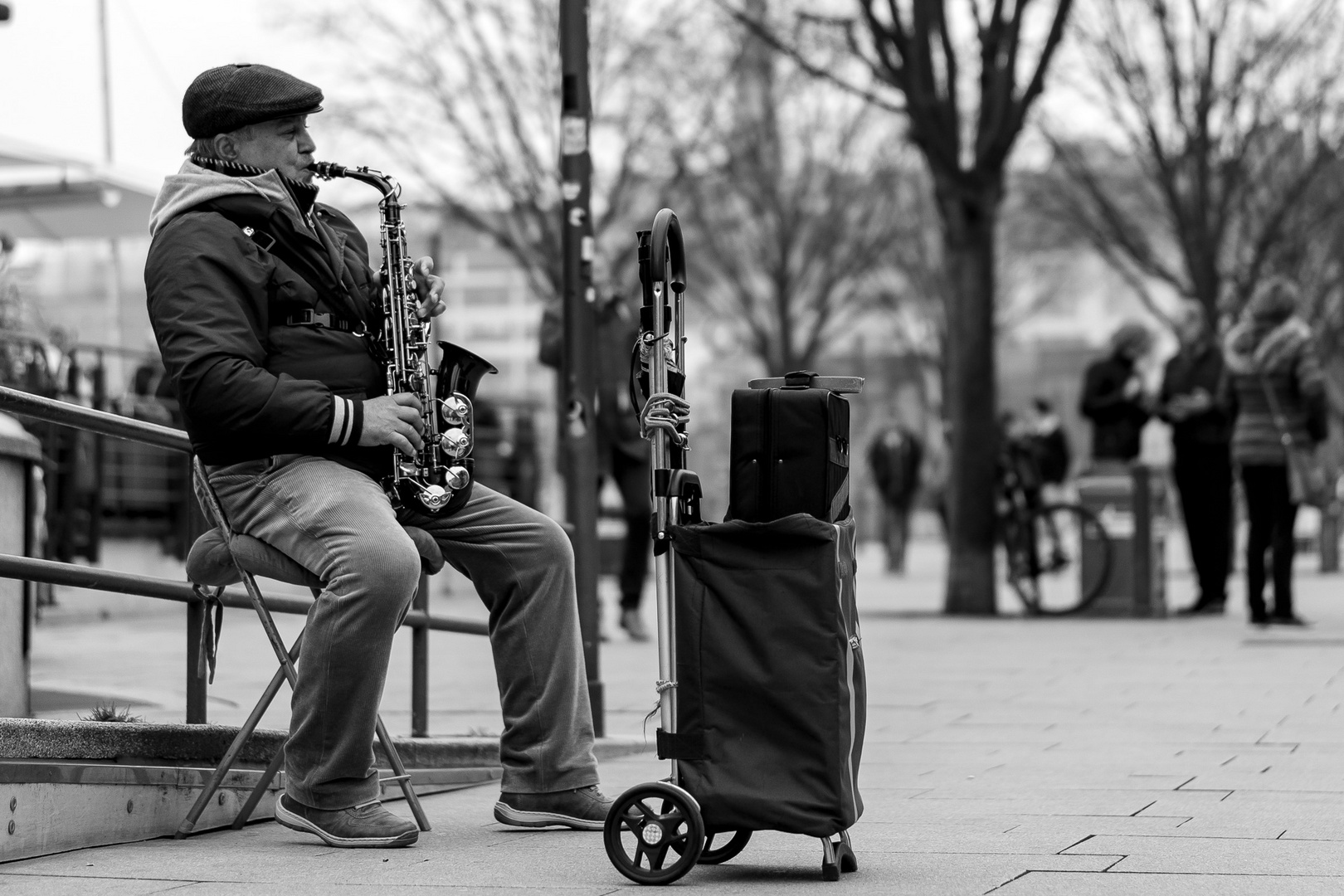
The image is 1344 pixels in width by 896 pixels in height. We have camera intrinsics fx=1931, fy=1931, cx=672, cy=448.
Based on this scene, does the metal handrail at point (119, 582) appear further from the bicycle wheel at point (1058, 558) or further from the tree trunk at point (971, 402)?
the tree trunk at point (971, 402)

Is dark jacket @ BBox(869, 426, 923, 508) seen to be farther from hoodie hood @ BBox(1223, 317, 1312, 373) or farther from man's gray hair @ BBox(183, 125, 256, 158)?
man's gray hair @ BBox(183, 125, 256, 158)

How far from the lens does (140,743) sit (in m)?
4.82

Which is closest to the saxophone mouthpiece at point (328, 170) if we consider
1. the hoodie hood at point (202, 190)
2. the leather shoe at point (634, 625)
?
the hoodie hood at point (202, 190)

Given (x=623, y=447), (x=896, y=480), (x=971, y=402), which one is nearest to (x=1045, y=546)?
(x=971, y=402)

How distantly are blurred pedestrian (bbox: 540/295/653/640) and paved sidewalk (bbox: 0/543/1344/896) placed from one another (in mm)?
524

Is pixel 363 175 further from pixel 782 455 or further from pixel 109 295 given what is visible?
pixel 109 295

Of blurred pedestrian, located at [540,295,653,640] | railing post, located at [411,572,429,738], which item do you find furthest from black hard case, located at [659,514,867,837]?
blurred pedestrian, located at [540,295,653,640]

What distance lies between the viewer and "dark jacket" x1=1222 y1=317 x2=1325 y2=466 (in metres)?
11.1

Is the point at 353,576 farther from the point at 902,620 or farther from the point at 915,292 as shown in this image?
the point at 915,292

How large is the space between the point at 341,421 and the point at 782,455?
109 centimetres

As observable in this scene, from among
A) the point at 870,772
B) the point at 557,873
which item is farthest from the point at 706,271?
the point at 557,873

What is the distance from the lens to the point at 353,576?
443 centimetres

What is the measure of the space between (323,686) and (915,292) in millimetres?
35493

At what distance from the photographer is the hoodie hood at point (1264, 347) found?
440 inches
